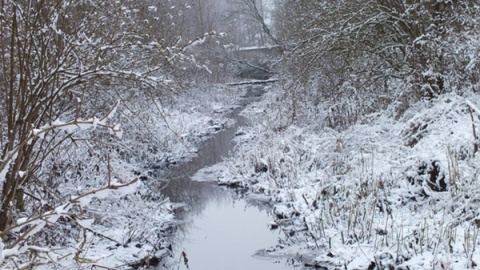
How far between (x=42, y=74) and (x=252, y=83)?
29.2 metres

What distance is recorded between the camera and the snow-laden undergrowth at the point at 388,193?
530cm

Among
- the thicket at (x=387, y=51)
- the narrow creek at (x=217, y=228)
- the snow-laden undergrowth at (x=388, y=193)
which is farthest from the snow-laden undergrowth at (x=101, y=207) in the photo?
the thicket at (x=387, y=51)

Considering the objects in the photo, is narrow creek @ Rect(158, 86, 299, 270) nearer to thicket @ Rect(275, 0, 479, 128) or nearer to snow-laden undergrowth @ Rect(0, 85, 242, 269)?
snow-laden undergrowth @ Rect(0, 85, 242, 269)

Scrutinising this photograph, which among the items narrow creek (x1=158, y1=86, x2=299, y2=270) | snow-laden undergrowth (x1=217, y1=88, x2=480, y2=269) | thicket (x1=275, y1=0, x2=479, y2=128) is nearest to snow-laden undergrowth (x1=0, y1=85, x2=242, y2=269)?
narrow creek (x1=158, y1=86, x2=299, y2=270)

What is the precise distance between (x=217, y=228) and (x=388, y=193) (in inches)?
104

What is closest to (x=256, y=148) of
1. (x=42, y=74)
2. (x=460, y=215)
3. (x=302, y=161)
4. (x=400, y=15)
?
(x=302, y=161)

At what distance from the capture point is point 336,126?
39.2ft

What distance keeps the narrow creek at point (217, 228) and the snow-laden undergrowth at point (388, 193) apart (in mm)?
335

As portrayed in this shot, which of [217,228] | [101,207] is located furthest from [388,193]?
[101,207]

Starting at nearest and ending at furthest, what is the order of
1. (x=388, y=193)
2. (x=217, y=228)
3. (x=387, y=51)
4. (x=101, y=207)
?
(x=101, y=207), (x=388, y=193), (x=217, y=228), (x=387, y=51)

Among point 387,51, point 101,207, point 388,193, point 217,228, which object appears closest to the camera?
point 101,207

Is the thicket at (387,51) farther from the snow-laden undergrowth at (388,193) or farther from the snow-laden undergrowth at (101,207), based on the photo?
the snow-laden undergrowth at (101,207)

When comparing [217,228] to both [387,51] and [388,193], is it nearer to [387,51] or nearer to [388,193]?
[388,193]

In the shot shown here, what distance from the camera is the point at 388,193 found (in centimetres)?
695
